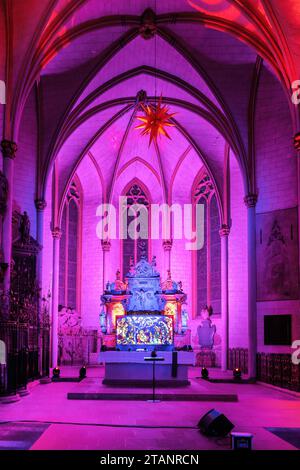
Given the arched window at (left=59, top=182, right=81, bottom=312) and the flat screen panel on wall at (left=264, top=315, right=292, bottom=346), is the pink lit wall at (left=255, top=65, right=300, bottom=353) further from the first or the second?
the arched window at (left=59, top=182, right=81, bottom=312)

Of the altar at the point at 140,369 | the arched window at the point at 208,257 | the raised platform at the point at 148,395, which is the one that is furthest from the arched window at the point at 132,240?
the raised platform at the point at 148,395

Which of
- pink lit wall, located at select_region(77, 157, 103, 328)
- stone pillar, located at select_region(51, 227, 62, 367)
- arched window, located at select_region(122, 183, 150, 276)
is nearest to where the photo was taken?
stone pillar, located at select_region(51, 227, 62, 367)

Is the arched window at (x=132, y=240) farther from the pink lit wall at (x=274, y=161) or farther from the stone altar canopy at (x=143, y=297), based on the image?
the pink lit wall at (x=274, y=161)

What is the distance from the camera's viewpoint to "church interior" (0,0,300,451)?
14.6m

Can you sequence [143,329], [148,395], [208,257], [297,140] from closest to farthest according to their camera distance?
1. [148,395]
2. [297,140]
3. [143,329]
4. [208,257]

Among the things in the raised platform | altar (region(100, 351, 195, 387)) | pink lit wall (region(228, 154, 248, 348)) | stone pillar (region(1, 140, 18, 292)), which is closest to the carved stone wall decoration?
pink lit wall (region(228, 154, 248, 348))

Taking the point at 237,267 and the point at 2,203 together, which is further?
the point at 237,267

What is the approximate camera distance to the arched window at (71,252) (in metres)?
31.4

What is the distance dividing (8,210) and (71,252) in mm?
15970

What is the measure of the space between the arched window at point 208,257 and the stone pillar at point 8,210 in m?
15.3

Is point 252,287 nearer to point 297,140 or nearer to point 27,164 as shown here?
point 297,140

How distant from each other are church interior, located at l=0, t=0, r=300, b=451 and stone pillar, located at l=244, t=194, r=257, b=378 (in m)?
0.06

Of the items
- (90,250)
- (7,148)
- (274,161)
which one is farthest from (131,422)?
(90,250)

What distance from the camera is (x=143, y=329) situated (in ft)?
70.3
